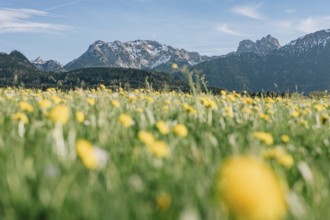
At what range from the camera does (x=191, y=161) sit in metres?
3.12

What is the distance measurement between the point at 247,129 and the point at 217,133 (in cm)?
53

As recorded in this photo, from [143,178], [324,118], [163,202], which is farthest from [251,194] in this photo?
[324,118]

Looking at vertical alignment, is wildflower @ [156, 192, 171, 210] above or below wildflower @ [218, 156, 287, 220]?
below

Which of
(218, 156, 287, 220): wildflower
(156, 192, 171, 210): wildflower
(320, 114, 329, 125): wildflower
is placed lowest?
(320, 114, 329, 125): wildflower

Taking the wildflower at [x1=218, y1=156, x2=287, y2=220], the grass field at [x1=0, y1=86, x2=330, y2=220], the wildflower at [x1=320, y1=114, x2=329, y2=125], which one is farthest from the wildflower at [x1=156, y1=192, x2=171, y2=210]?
the wildflower at [x1=320, y1=114, x2=329, y2=125]

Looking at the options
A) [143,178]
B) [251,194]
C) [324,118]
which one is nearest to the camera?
[251,194]

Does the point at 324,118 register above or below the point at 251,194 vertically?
below

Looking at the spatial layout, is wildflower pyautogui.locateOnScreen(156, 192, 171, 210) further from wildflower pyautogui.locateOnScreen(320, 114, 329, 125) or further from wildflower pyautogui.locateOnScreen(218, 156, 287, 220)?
wildflower pyautogui.locateOnScreen(320, 114, 329, 125)

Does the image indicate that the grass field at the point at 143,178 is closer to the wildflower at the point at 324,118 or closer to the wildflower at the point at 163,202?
the wildflower at the point at 163,202

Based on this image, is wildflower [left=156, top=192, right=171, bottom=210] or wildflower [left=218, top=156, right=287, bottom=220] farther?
wildflower [left=156, top=192, right=171, bottom=210]

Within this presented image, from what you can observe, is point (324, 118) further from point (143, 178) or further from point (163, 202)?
point (163, 202)

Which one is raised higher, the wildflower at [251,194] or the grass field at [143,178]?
the wildflower at [251,194]

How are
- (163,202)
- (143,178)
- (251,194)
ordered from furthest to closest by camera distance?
(143,178), (163,202), (251,194)

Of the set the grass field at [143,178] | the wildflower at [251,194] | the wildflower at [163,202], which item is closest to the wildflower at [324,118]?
the grass field at [143,178]
